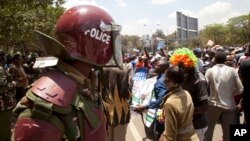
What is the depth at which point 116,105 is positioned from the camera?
5.22 meters

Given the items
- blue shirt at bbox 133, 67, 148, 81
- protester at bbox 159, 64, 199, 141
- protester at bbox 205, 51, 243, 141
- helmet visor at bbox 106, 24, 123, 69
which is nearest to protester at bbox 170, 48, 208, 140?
protester at bbox 159, 64, 199, 141

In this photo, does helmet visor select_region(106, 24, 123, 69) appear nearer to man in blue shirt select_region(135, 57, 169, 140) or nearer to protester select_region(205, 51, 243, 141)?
man in blue shirt select_region(135, 57, 169, 140)

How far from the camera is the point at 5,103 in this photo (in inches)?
220

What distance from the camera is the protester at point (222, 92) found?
18.5ft

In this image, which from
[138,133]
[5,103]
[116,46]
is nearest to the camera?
[116,46]

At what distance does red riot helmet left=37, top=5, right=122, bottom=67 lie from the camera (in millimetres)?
1738

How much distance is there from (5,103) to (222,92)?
3.04 metres

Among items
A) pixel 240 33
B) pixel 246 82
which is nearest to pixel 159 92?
pixel 246 82

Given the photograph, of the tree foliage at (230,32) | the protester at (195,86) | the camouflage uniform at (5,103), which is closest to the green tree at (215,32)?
the tree foliage at (230,32)

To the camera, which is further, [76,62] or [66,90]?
[76,62]

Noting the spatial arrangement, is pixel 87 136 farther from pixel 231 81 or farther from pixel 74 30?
pixel 231 81

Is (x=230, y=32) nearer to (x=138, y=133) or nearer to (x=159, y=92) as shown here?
(x=138, y=133)

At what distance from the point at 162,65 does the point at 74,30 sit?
3.77 m

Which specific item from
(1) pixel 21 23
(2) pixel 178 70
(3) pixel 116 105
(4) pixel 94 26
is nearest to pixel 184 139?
(2) pixel 178 70
